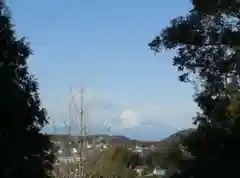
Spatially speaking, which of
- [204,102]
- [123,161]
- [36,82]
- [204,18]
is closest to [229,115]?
[204,102]

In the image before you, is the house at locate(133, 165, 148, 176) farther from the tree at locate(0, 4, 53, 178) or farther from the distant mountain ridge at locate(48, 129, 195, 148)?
the tree at locate(0, 4, 53, 178)

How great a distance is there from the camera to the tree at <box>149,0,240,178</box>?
59.4 ft

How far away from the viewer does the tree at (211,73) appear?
18.1 meters

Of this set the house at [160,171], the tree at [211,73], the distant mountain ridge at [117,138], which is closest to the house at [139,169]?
the distant mountain ridge at [117,138]

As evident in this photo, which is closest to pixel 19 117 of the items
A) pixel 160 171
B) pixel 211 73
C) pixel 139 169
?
pixel 211 73

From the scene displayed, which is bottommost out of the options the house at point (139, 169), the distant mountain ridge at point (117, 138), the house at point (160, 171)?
the house at point (160, 171)

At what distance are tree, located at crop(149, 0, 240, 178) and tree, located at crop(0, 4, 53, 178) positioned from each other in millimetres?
4375

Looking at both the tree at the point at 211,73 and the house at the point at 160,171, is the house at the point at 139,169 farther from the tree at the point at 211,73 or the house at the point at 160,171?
the tree at the point at 211,73

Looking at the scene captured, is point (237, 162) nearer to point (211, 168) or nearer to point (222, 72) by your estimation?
point (211, 168)

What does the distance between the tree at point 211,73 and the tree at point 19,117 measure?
438 centimetres

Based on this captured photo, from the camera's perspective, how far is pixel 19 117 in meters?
16.5

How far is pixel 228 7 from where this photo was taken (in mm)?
17766

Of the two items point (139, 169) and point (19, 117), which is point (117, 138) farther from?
point (19, 117)

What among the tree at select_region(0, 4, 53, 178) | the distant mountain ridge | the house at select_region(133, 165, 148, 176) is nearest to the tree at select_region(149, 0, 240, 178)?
the distant mountain ridge
